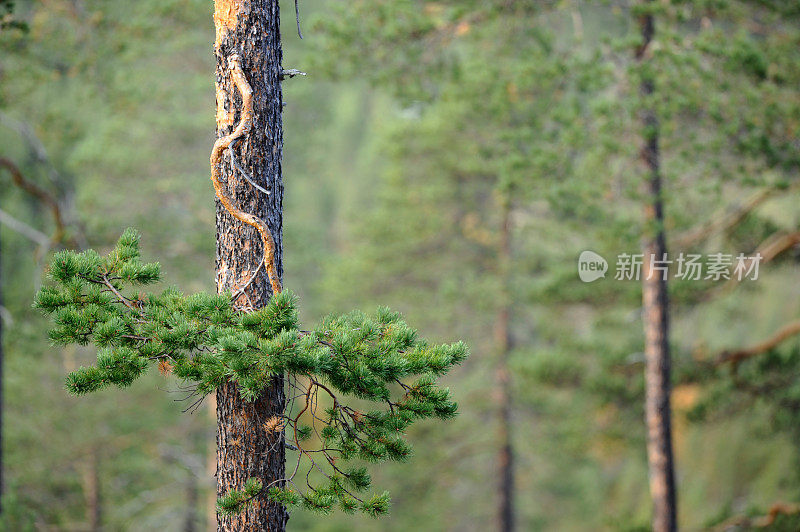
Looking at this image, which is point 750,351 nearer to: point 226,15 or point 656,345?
point 656,345

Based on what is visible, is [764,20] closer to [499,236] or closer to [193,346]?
[499,236]

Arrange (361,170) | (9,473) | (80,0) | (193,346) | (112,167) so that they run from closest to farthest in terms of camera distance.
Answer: (193,346)
(80,0)
(9,473)
(112,167)
(361,170)

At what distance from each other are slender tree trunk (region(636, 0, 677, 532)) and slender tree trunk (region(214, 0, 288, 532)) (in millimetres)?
4616

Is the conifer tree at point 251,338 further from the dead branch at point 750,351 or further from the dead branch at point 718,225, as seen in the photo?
the dead branch at point 750,351

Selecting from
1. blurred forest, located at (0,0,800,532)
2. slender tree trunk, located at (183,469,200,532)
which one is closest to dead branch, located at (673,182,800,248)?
blurred forest, located at (0,0,800,532)

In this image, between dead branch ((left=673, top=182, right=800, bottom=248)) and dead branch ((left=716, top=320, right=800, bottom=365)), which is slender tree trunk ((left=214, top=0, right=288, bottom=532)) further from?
dead branch ((left=716, top=320, right=800, bottom=365))

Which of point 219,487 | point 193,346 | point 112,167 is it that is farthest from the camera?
point 112,167

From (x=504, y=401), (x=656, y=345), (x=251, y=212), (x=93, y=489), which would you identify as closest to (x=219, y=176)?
(x=251, y=212)

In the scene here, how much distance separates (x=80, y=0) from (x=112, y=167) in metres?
5.93

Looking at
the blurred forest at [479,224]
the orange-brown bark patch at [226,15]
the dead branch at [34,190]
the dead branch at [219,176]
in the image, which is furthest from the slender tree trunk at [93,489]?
the orange-brown bark patch at [226,15]

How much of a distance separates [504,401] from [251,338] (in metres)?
9.96

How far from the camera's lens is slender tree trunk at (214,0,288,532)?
342 cm

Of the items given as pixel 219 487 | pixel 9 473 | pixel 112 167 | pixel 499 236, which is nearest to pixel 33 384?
pixel 9 473

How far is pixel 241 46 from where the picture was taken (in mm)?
3566
